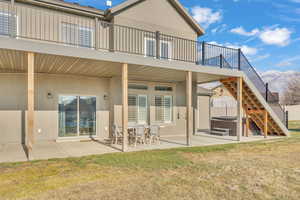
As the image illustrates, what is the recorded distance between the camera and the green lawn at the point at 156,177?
3.68m

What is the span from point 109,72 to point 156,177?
220 inches

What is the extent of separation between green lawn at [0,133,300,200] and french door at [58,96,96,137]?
355 cm

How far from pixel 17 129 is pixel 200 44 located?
863 cm

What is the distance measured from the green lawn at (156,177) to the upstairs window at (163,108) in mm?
4405

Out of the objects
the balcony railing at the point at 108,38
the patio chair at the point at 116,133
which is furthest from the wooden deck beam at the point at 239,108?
the patio chair at the point at 116,133

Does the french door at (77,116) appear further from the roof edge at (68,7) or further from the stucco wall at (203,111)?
the stucco wall at (203,111)

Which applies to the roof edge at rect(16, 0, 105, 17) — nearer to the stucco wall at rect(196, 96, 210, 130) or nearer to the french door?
the french door

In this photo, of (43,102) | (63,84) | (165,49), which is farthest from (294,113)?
(43,102)

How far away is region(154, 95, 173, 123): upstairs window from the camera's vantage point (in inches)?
432

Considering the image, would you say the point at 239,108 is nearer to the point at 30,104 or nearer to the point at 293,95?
the point at 30,104

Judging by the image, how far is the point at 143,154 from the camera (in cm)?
665

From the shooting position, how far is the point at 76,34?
934 centimetres

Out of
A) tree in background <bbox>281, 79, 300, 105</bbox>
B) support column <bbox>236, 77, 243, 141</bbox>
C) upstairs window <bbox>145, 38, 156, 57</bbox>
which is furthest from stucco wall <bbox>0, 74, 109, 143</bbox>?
tree in background <bbox>281, 79, 300, 105</bbox>

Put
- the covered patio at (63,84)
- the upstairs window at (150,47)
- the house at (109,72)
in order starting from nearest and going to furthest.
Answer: the covered patio at (63,84) → the house at (109,72) → the upstairs window at (150,47)
